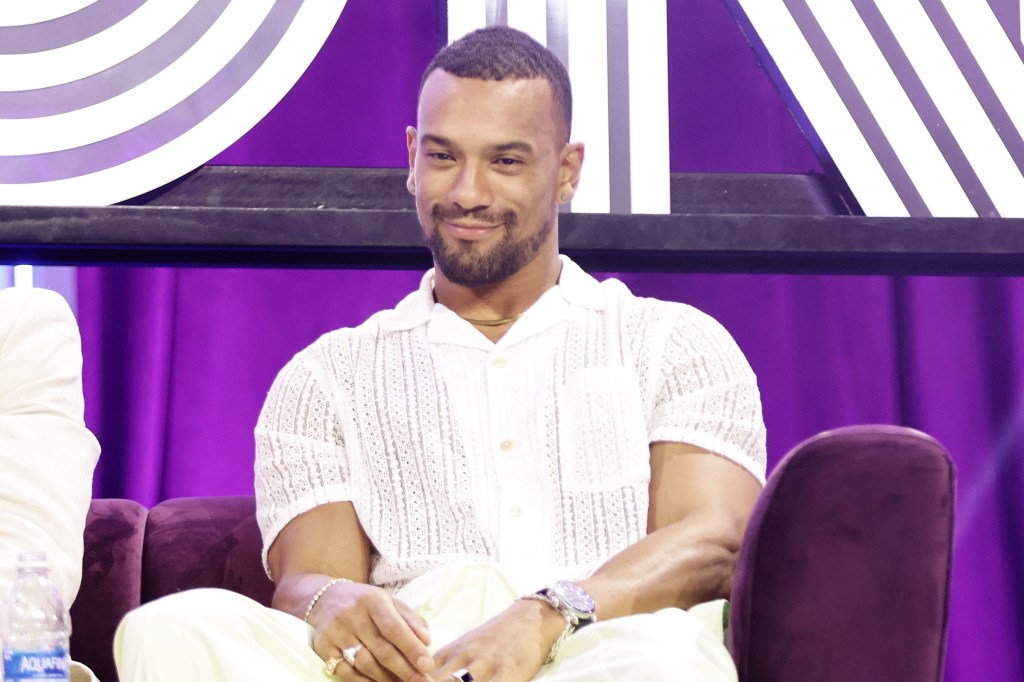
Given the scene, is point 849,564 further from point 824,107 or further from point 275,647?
point 824,107

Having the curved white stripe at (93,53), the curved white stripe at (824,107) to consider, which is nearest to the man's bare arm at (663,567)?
the curved white stripe at (824,107)

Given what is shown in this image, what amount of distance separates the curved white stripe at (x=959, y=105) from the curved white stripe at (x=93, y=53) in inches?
58.0

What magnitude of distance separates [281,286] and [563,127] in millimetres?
1002

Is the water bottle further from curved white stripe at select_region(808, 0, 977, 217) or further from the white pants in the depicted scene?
curved white stripe at select_region(808, 0, 977, 217)

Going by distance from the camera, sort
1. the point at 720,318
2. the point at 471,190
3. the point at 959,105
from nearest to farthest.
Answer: the point at 471,190
the point at 959,105
the point at 720,318

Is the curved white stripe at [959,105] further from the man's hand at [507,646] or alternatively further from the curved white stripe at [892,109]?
the man's hand at [507,646]

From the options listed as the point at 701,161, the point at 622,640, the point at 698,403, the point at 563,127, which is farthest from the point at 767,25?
the point at 622,640

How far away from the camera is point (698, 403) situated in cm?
215

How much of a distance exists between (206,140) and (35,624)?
3.96 feet

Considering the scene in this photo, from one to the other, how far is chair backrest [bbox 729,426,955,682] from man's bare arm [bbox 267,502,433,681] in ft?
1.39

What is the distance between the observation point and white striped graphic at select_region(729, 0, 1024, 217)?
2.86 meters

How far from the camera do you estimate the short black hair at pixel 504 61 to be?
2311 mm

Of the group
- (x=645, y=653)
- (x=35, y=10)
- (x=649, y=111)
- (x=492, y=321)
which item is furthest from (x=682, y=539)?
(x=35, y=10)

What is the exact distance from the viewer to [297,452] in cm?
219
